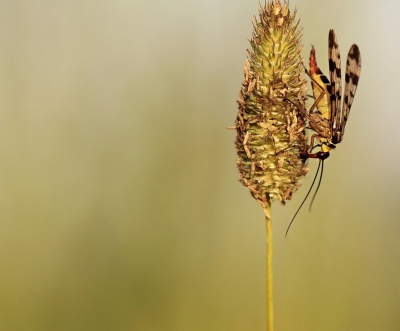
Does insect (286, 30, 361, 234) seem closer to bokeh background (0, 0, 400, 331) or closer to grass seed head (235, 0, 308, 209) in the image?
grass seed head (235, 0, 308, 209)

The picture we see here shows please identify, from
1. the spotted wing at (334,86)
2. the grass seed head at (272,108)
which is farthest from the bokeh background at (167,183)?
the grass seed head at (272,108)

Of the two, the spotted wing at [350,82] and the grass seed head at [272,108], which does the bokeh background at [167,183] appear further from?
the grass seed head at [272,108]

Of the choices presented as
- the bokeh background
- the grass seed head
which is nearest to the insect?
the grass seed head

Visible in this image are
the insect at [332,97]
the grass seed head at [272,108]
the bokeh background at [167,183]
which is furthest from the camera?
the bokeh background at [167,183]

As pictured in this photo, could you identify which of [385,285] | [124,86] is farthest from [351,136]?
[124,86]

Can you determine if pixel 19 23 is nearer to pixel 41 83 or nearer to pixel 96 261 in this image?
pixel 41 83

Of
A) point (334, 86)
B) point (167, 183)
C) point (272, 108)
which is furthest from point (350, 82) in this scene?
point (167, 183)
